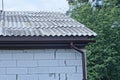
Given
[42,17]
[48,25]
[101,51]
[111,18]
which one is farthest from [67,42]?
[111,18]

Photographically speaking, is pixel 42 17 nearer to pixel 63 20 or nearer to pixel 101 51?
pixel 63 20

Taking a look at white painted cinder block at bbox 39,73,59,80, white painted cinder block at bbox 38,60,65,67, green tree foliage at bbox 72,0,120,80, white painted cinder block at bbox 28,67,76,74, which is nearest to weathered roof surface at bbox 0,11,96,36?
white painted cinder block at bbox 38,60,65,67

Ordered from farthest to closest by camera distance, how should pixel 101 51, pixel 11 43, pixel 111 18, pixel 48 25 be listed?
pixel 111 18, pixel 101 51, pixel 48 25, pixel 11 43

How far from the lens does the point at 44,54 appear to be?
1082 centimetres

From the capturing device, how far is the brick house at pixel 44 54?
10.6m

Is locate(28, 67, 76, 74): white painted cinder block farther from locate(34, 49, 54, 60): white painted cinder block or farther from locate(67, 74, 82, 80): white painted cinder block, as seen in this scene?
locate(34, 49, 54, 60): white painted cinder block

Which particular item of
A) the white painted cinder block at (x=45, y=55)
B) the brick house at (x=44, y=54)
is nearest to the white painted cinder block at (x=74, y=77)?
the brick house at (x=44, y=54)

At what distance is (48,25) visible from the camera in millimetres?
11547

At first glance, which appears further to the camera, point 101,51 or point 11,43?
point 101,51

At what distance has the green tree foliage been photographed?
21.7 m

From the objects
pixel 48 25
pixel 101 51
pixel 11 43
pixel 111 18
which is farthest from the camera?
pixel 111 18

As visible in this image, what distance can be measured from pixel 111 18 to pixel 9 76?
14.0m

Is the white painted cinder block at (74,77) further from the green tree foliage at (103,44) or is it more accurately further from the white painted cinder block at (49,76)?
the green tree foliage at (103,44)

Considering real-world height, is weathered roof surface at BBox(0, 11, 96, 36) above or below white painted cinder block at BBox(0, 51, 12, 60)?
above
